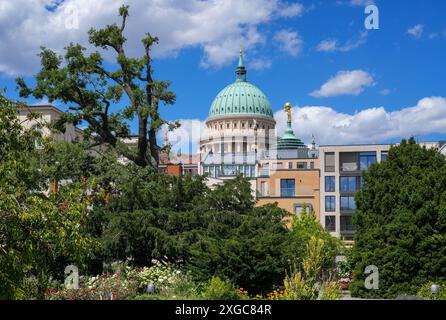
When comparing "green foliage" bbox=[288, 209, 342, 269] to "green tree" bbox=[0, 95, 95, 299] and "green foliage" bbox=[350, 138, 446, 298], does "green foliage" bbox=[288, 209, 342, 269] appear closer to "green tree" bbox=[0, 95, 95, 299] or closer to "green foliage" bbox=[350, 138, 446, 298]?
"green foliage" bbox=[350, 138, 446, 298]

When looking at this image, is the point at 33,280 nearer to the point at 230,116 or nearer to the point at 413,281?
the point at 413,281

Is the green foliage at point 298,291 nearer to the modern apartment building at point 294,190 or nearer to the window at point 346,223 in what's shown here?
the modern apartment building at point 294,190

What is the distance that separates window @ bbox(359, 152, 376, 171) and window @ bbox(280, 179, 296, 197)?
26.5 feet

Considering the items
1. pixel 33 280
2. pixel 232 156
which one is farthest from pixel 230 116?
Result: pixel 33 280

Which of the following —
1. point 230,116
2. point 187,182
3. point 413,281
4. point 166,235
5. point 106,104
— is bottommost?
point 413,281

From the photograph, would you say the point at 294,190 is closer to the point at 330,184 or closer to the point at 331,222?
the point at 330,184

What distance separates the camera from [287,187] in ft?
237

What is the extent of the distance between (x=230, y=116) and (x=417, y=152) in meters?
142

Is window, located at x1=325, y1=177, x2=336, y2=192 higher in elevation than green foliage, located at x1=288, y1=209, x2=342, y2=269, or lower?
higher

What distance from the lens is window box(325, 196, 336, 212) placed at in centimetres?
6912

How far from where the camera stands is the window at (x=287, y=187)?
7125 centimetres

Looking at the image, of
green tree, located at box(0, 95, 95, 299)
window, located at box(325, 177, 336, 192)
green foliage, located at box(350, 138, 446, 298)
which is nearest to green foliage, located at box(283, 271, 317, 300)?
green tree, located at box(0, 95, 95, 299)

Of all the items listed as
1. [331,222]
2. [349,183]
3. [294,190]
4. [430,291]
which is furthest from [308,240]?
[294,190]
